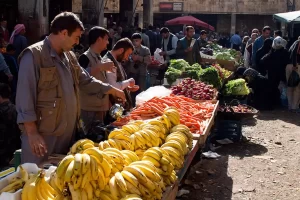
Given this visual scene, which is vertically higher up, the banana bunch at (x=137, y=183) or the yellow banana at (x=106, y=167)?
the yellow banana at (x=106, y=167)

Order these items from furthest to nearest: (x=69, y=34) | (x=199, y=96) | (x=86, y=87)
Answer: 1. (x=199, y=96)
2. (x=86, y=87)
3. (x=69, y=34)

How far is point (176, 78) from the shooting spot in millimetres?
8648

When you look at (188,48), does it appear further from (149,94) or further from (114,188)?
(114,188)

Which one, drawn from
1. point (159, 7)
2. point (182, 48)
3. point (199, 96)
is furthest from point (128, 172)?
point (159, 7)

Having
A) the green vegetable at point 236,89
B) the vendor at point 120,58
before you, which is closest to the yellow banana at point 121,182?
the vendor at point 120,58

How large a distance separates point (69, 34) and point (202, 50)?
1025cm

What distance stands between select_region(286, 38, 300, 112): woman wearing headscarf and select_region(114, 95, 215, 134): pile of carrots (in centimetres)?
470

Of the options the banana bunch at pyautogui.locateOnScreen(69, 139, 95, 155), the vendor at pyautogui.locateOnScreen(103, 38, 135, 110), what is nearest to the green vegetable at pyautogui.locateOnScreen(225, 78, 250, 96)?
the vendor at pyautogui.locateOnScreen(103, 38, 135, 110)

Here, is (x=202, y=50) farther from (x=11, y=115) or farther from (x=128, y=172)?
(x=128, y=172)

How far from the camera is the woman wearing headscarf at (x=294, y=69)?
421 inches

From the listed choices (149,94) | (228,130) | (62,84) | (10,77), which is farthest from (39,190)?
(228,130)

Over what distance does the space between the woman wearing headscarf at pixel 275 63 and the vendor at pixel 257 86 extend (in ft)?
0.49

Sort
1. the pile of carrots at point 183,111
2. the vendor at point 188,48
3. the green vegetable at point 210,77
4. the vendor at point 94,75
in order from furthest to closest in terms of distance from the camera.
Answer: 1. the vendor at point 188,48
2. the green vegetable at point 210,77
3. the pile of carrots at point 183,111
4. the vendor at point 94,75

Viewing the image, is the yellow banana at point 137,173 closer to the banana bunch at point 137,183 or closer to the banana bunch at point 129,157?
the banana bunch at point 137,183
